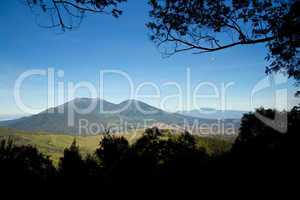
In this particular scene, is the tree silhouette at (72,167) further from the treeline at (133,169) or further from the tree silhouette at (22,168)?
the tree silhouette at (22,168)

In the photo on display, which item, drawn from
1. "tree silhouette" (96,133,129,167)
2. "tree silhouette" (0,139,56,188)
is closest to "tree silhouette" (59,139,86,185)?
"tree silhouette" (0,139,56,188)

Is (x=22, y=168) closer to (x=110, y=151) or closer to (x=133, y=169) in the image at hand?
(x=133, y=169)

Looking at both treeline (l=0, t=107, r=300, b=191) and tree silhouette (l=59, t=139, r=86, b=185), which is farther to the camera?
A: tree silhouette (l=59, t=139, r=86, b=185)

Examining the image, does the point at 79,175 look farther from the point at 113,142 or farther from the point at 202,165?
the point at 202,165

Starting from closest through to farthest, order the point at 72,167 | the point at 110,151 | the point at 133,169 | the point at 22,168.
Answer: the point at 22,168, the point at 133,169, the point at 72,167, the point at 110,151

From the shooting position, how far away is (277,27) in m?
10.7

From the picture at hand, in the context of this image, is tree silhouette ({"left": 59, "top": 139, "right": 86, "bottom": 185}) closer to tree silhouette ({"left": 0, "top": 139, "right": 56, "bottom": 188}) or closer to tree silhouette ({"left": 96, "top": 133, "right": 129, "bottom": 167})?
tree silhouette ({"left": 0, "top": 139, "right": 56, "bottom": 188})

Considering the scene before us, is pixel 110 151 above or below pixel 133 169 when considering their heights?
above

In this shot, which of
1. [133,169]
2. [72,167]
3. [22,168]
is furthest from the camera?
[72,167]

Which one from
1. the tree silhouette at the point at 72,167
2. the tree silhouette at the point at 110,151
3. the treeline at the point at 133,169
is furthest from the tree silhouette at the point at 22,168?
the tree silhouette at the point at 110,151

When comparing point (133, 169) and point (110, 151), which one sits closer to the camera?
point (133, 169)

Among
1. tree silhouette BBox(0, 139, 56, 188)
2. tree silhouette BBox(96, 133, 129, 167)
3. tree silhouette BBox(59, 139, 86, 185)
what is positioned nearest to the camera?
tree silhouette BBox(0, 139, 56, 188)

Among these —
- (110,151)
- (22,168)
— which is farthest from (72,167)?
(110,151)

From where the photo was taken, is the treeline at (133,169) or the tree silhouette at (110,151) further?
the tree silhouette at (110,151)
